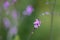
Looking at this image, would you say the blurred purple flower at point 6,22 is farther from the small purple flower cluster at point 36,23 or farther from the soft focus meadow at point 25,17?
the small purple flower cluster at point 36,23

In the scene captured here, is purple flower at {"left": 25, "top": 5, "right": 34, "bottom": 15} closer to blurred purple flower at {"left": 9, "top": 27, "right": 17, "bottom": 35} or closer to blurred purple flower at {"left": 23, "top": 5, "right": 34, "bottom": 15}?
blurred purple flower at {"left": 23, "top": 5, "right": 34, "bottom": 15}

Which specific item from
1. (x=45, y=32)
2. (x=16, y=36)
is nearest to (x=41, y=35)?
(x=45, y=32)

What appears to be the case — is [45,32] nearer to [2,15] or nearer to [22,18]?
[22,18]

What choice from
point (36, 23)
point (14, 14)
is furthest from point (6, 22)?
point (36, 23)

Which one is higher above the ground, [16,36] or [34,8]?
[34,8]

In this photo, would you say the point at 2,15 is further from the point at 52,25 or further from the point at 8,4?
the point at 52,25

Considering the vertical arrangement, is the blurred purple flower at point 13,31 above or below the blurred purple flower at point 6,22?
below

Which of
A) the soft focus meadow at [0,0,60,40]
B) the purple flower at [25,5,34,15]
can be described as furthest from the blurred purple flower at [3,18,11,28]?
the purple flower at [25,5,34,15]

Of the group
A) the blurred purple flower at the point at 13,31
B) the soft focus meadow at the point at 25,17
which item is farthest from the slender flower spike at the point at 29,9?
the blurred purple flower at the point at 13,31
